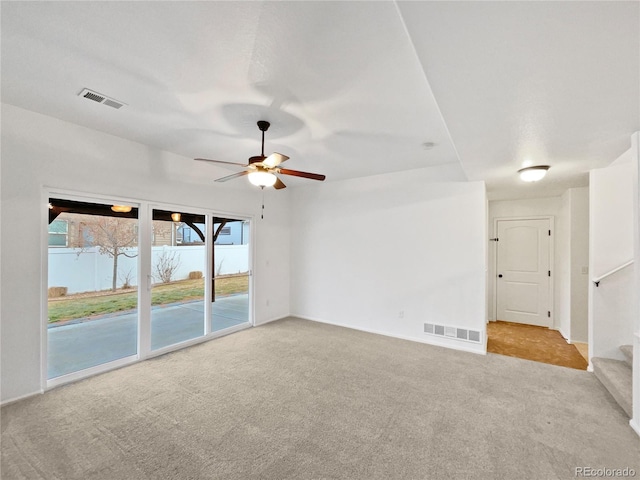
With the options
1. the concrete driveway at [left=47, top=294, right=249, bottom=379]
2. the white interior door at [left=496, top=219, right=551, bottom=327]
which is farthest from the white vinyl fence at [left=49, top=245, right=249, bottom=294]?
the white interior door at [left=496, top=219, right=551, bottom=327]

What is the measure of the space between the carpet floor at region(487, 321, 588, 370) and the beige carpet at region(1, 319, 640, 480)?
37 cm

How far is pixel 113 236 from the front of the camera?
3.61 metres

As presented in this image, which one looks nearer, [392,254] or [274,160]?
[274,160]

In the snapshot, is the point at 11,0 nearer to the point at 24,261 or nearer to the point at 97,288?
the point at 24,261

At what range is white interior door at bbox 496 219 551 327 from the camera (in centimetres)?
545

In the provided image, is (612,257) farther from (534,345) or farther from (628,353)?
(534,345)

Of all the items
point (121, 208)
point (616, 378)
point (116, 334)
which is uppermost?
point (121, 208)

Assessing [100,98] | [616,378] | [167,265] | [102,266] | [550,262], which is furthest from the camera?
[550,262]

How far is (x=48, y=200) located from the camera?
301 centimetres

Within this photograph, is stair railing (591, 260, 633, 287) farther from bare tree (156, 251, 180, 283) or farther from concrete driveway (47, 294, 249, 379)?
bare tree (156, 251, 180, 283)

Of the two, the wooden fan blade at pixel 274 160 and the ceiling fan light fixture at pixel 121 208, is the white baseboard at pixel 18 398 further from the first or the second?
the wooden fan blade at pixel 274 160

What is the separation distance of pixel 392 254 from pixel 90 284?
14.5ft

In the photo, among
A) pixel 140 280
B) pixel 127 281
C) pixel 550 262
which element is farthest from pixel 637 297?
pixel 127 281

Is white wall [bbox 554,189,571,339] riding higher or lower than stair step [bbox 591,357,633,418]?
higher
